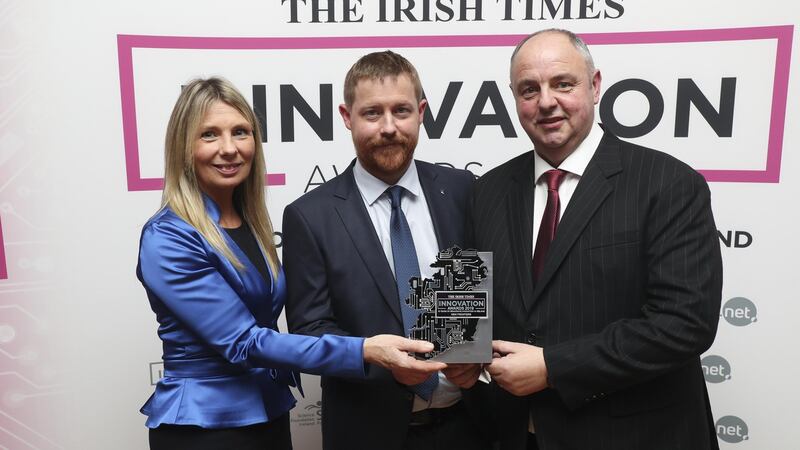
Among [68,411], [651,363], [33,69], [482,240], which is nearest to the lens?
[651,363]

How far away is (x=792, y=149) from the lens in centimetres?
235

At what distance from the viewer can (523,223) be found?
1.60 meters

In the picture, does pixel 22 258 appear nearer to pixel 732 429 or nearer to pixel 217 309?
pixel 217 309

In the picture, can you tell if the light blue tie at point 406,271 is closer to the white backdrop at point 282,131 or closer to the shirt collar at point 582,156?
the shirt collar at point 582,156

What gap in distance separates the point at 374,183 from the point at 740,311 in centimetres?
176

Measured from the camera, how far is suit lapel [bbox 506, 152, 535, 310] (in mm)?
1528

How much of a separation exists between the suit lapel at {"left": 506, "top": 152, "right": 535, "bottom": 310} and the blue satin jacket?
1.58 ft

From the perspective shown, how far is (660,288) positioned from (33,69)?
2462mm

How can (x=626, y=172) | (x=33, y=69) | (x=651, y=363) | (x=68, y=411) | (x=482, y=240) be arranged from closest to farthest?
(x=651, y=363)
(x=626, y=172)
(x=482, y=240)
(x=33, y=69)
(x=68, y=411)

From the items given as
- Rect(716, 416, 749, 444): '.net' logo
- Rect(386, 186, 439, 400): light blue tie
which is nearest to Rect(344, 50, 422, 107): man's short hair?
Rect(386, 186, 439, 400): light blue tie

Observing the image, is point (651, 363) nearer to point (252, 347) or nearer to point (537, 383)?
point (537, 383)

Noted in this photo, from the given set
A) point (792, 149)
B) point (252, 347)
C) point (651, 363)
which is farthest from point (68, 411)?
point (792, 149)

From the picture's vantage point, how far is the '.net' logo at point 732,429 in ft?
8.13

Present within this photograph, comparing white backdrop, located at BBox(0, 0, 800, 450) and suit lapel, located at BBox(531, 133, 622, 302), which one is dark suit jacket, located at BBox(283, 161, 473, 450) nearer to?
suit lapel, located at BBox(531, 133, 622, 302)
